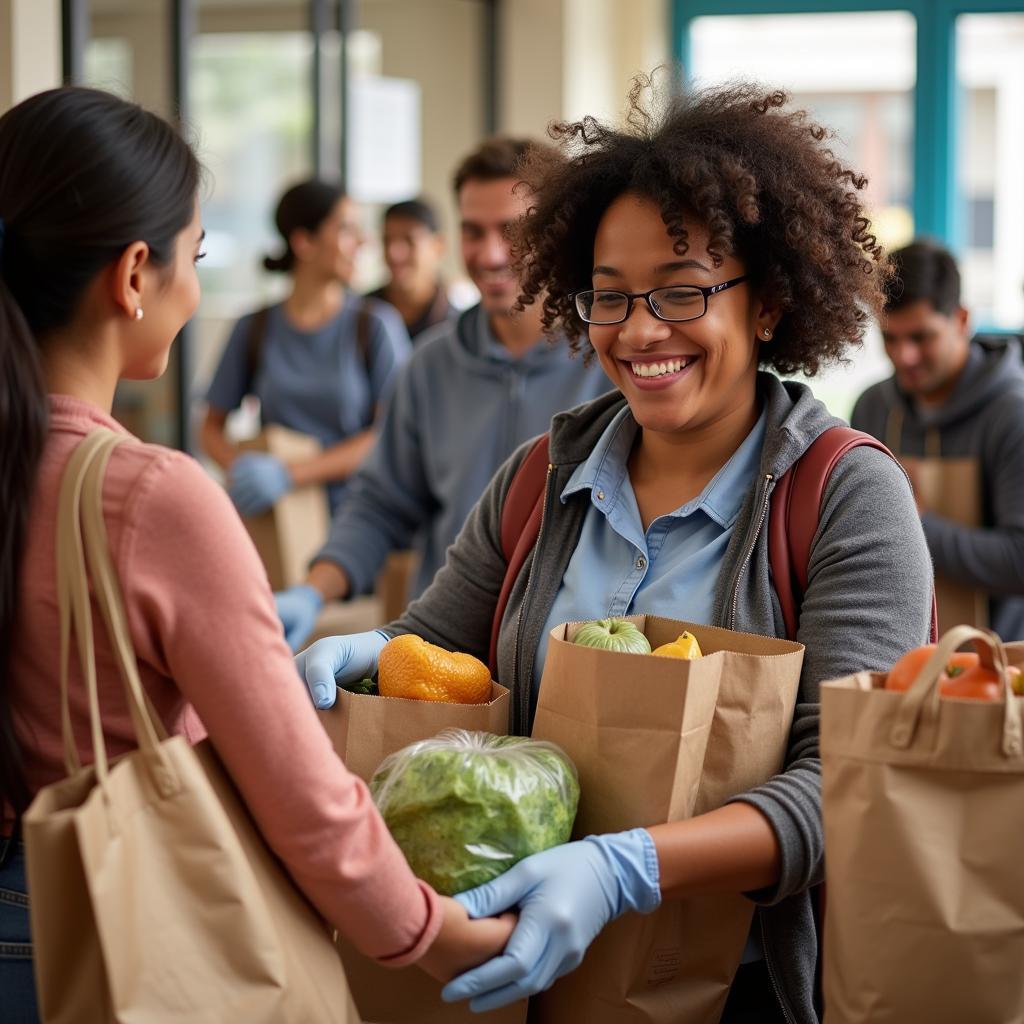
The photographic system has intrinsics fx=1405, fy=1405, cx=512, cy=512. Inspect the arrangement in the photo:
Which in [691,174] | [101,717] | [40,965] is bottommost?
[40,965]

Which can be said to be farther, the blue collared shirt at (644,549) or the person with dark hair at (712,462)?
the blue collared shirt at (644,549)

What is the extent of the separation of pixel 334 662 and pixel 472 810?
0.45 metres

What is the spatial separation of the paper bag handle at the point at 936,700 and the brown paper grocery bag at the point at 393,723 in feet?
1.61

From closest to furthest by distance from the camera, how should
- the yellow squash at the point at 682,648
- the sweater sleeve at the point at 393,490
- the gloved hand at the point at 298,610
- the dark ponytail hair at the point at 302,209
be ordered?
1. the yellow squash at the point at 682,648
2. the gloved hand at the point at 298,610
3. the sweater sleeve at the point at 393,490
4. the dark ponytail hair at the point at 302,209

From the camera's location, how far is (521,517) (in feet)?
6.20

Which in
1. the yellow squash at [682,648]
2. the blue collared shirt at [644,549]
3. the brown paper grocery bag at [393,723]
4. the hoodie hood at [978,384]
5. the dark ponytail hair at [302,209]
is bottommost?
the brown paper grocery bag at [393,723]

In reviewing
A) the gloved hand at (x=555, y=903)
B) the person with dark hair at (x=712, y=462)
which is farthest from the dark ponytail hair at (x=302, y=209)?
the gloved hand at (x=555, y=903)

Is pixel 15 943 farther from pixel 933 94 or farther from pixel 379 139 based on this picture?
pixel 933 94

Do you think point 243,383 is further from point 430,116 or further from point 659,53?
point 659,53

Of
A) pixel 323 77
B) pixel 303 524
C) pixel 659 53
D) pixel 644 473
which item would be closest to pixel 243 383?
pixel 303 524

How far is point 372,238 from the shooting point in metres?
7.29

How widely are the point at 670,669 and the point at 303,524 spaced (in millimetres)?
2761

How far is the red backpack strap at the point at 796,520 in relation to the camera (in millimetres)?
1609

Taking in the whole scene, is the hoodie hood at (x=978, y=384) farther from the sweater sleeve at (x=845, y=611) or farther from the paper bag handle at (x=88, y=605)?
the paper bag handle at (x=88, y=605)
